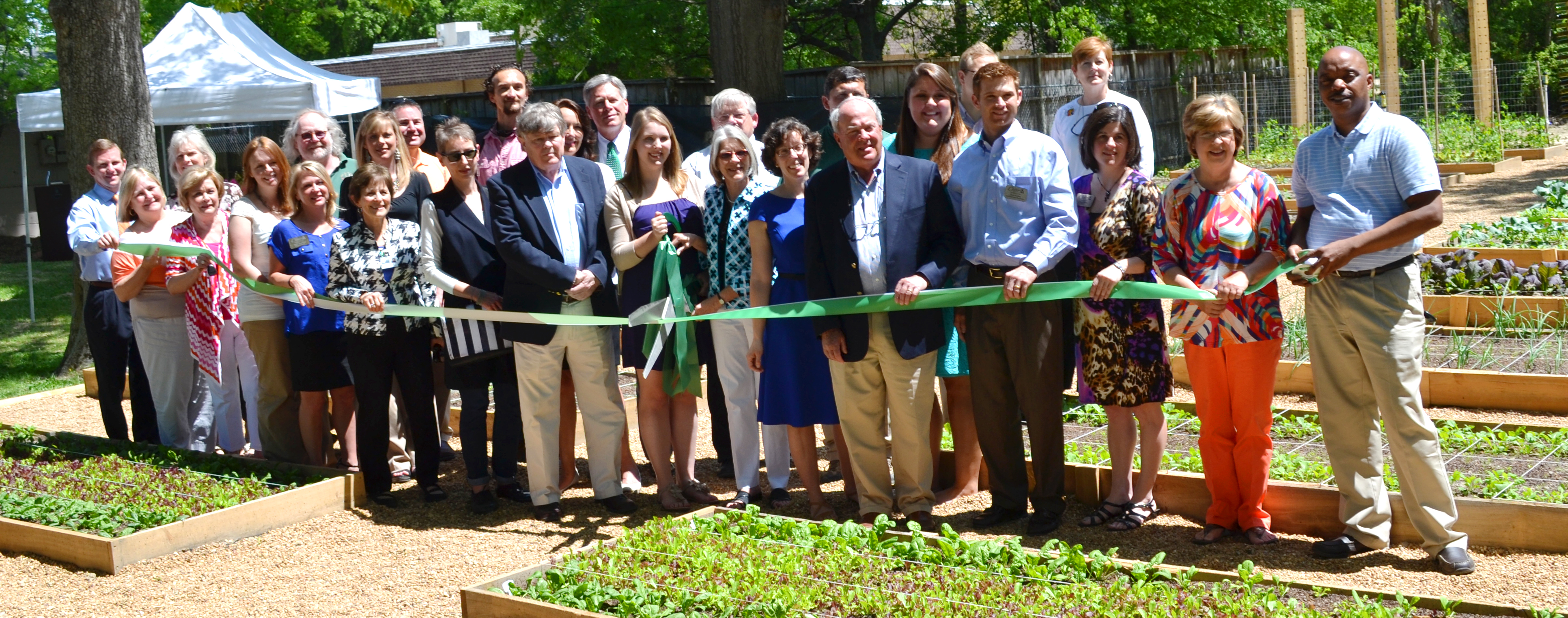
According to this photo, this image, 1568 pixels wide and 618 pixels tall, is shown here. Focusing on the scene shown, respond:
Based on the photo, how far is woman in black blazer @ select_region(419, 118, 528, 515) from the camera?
5766 millimetres

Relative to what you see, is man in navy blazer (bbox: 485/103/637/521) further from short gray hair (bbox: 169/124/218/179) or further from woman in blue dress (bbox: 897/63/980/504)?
short gray hair (bbox: 169/124/218/179)

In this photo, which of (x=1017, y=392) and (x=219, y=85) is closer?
(x=1017, y=392)

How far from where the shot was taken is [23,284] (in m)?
16.7

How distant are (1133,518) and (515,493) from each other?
293 centimetres

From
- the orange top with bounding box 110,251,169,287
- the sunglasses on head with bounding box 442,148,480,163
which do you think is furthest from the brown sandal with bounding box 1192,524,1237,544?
the orange top with bounding box 110,251,169,287

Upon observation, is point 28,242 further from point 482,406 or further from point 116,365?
point 482,406

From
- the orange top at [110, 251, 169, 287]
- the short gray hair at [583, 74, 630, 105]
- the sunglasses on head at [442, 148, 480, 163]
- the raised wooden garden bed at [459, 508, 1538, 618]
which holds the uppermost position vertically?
the short gray hair at [583, 74, 630, 105]

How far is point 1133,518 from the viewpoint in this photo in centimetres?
518

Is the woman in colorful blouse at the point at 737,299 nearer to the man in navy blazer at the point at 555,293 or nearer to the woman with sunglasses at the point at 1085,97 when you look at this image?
the man in navy blazer at the point at 555,293

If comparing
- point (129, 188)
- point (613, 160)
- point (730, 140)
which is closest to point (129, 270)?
point (129, 188)

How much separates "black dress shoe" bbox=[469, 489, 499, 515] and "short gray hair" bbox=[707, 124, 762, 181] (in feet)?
6.11

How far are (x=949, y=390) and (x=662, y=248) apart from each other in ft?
4.75

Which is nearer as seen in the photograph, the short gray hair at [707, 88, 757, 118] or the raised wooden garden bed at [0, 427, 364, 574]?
the raised wooden garden bed at [0, 427, 364, 574]

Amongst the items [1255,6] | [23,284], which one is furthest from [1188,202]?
[1255,6]
